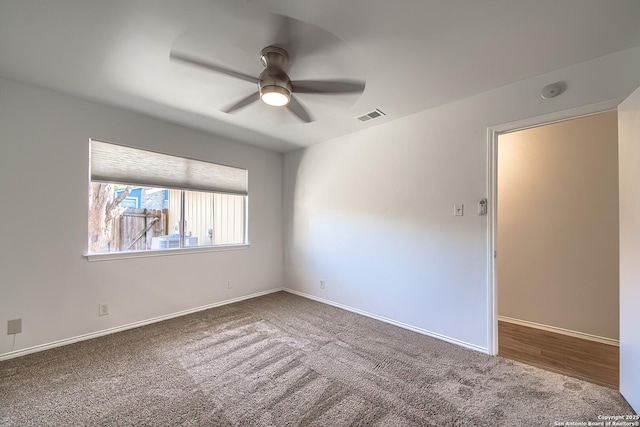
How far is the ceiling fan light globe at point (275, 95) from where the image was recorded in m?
1.77

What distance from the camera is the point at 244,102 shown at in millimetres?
2244

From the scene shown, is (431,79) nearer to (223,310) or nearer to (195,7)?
(195,7)

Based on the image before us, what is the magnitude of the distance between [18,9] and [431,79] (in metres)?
2.85

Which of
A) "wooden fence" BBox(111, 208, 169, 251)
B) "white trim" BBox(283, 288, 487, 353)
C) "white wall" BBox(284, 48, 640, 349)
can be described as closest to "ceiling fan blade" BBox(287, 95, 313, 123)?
"white wall" BBox(284, 48, 640, 349)

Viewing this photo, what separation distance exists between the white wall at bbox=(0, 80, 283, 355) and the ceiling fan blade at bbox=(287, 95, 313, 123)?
5.81 feet

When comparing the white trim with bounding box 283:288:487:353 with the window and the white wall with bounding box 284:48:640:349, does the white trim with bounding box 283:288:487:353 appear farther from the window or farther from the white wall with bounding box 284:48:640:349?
the window

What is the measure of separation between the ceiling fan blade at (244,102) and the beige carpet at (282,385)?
2.28 metres

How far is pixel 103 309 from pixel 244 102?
103 inches

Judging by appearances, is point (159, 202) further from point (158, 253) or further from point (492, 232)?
point (492, 232)

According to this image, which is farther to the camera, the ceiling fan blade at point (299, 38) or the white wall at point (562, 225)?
the white wall at point (562, 225)

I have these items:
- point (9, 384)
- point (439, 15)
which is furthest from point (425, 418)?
point (9, 384)

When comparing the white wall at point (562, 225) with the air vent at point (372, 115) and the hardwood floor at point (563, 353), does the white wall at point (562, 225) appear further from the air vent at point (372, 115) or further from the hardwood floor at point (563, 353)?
the air vent at point (372, 115)

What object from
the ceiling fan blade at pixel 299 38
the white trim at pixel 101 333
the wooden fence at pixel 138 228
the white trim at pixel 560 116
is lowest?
the white trim at pixel 101 333

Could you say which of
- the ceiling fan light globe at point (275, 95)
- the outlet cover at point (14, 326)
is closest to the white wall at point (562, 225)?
the ceiling fan light globe at point (275, 95)
